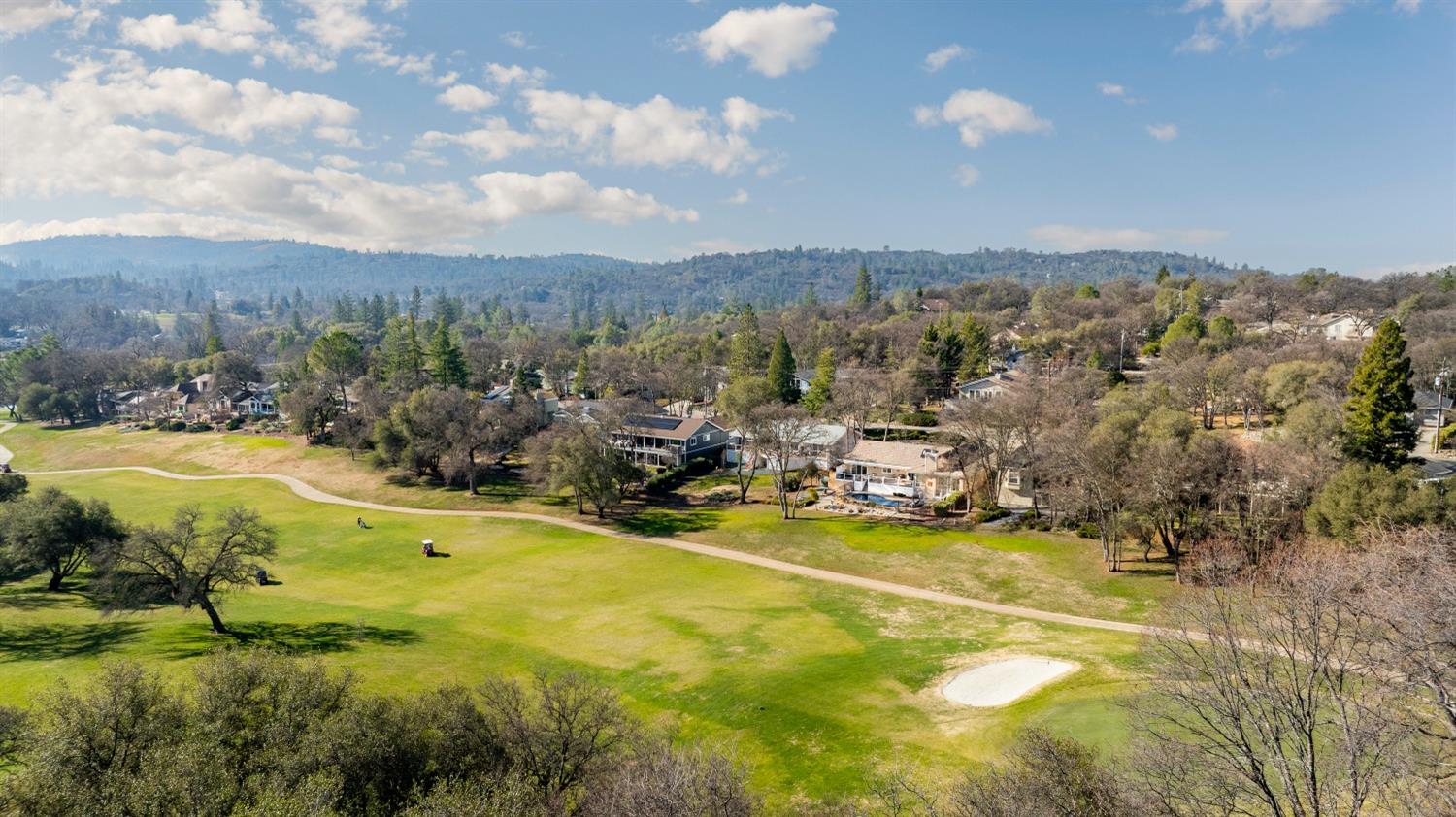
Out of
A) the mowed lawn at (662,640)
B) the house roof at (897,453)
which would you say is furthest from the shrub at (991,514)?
the mowed lawn at (662,640)

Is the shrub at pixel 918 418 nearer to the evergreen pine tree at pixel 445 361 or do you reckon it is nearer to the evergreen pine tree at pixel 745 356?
the evergreen pine tree at pixel 745 356

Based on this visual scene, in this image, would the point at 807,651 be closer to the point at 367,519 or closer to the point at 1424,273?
the point at 367,519

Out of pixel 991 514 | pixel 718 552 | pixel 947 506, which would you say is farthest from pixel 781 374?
pixel 718 552

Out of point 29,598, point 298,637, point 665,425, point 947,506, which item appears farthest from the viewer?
point 665,425

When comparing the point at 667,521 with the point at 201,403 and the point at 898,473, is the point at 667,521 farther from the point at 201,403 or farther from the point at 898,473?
the point at 201,403

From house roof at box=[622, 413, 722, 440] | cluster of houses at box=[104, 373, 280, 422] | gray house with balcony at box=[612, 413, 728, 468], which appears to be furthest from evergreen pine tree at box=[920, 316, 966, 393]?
cluster of houses at box=[104, 373, 280, 422]

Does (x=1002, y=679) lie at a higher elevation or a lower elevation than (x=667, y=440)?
lower

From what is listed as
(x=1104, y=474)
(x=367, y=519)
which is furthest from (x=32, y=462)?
(x=1104, y=474)
